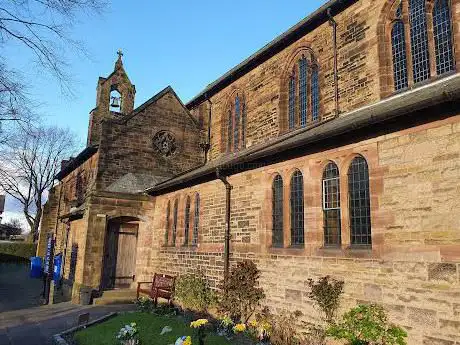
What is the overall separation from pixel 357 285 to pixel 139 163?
519 inches

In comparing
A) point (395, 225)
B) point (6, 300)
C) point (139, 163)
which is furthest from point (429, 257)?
point (6, 300)

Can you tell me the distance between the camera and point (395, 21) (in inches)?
415

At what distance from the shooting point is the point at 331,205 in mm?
8656

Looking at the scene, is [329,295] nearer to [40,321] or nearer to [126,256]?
[40,321]

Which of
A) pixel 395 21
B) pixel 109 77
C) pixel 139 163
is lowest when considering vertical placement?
pixel 139 163

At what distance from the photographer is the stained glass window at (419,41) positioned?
31.6ft

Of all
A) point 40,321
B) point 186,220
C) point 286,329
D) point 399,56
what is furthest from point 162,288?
point 399,56

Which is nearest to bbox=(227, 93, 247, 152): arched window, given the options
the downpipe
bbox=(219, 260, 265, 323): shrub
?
the downpipe

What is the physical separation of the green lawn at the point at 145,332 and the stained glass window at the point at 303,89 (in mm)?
7502

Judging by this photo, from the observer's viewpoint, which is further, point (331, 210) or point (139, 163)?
point (139, 163)

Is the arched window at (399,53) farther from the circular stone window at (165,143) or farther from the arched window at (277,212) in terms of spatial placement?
the circular stone window at (165,143)

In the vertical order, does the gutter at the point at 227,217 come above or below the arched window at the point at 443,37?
below

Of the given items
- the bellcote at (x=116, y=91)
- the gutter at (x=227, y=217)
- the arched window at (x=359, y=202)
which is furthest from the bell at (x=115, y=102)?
the arched window at (x=359, y=202)

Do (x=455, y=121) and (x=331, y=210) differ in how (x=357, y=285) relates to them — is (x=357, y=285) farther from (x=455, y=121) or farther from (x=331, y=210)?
(x=455, y=121)
